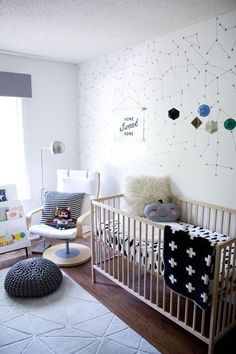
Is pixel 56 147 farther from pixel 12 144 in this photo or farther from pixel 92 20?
pixel 92 20

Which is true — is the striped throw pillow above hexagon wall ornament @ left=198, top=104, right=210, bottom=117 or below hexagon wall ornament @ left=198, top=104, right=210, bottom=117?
below

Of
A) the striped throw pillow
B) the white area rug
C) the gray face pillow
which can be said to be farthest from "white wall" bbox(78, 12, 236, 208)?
the white area rug

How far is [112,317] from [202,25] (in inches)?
100

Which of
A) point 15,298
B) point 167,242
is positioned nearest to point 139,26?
point 167,242

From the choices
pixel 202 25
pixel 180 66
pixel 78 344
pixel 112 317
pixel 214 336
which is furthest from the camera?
pixel 180 66

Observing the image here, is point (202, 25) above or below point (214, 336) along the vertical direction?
above

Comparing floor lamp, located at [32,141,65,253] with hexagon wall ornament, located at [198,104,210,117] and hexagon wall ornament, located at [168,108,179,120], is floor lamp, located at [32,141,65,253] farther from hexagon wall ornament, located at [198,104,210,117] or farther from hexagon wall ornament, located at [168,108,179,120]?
hexagon wall ornament, located at [198,104,210,117]

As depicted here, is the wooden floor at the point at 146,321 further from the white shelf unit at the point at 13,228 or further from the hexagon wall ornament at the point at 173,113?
the hexagon wall ornament at the point at 173,113

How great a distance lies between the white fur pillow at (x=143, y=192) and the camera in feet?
9.53

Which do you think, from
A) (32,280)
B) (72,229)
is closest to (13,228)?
(72,229)

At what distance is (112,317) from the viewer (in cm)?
227

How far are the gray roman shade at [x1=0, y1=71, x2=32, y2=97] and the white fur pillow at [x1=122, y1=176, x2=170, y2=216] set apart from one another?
6.09 ft

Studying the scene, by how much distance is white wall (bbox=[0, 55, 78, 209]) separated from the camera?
378 centimetres

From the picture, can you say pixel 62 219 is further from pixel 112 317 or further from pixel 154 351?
pixel 154 351
